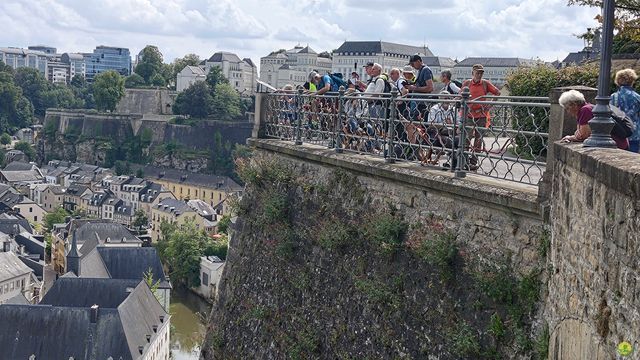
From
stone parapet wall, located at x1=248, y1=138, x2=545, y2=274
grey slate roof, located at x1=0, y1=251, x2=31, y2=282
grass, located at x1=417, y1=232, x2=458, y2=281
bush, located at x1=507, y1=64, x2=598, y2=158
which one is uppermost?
bush, located at x1=507, y1=64, x2=598, y2=158

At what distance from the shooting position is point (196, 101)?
387ft

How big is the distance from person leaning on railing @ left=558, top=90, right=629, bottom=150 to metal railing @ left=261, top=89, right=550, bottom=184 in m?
0.38

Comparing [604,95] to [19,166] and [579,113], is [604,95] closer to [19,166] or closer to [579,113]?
[579,113]

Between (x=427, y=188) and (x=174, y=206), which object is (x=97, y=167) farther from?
(x=427, y=188)

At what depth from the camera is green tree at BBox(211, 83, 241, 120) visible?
116625 mm

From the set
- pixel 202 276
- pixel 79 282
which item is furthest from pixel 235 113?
pixel 79 282

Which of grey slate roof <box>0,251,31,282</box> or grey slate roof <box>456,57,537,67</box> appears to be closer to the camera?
grey slate roof <box>0,251,31,282</box>

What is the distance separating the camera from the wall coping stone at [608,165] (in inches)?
156

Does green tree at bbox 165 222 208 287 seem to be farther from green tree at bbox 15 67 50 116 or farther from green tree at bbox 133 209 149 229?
green tree at bbox 15 67 50 116

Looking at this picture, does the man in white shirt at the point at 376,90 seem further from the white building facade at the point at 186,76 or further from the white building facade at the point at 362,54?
the white building facade at the point at 186,76

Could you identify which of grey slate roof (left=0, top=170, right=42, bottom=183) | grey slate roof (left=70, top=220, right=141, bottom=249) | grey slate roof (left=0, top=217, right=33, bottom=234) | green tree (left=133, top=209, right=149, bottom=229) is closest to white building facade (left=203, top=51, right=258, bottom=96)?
grey slate roof (left=0, top=170, right=42, bottom=183)

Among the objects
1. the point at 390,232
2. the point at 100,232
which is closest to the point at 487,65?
the point at 100,232

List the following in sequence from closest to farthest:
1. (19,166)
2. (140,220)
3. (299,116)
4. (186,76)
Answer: (299,116) → (140,220) → (19,166) → (186,76)

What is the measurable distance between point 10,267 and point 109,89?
70.7 meters
